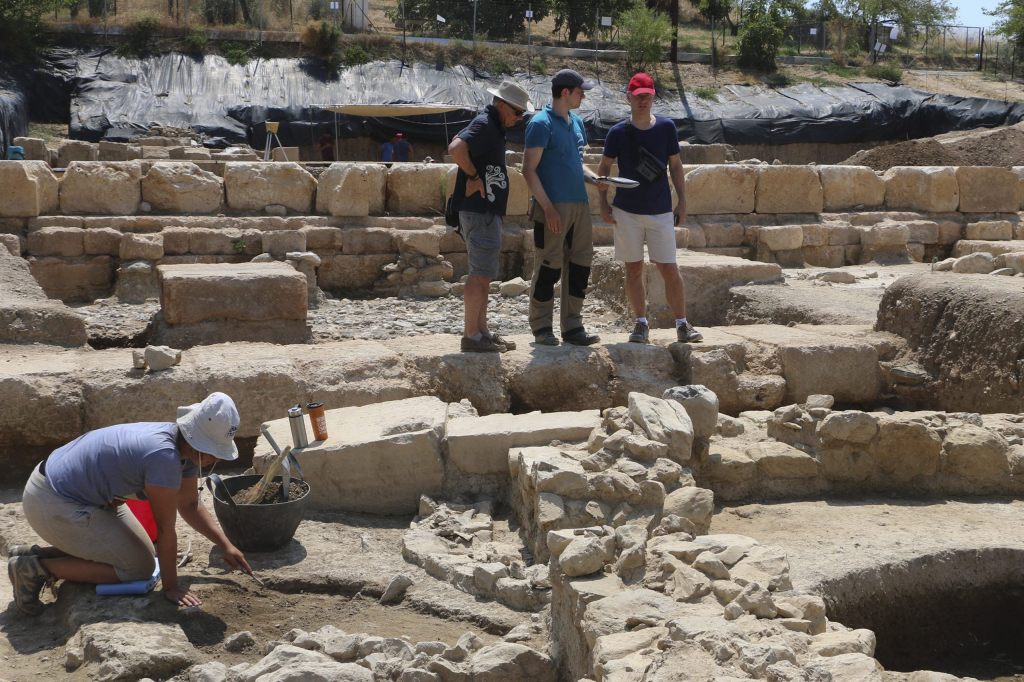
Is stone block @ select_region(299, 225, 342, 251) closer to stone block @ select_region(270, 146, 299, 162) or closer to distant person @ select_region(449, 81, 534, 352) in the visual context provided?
distant person @ select_region(449, 81, 534, 352)

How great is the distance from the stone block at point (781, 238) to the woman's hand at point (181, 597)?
931 centimetres

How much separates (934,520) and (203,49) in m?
22.7

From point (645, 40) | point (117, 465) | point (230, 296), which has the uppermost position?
point (645, 40)

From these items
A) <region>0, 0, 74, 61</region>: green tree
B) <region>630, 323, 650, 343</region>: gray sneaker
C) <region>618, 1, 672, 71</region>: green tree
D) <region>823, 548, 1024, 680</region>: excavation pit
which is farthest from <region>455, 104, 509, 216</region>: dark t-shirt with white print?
<region>618, 1, 672, 71</region>: green tree

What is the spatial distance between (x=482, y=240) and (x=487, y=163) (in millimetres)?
449

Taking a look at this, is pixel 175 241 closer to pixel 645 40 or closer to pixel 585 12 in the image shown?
pixel 645 40

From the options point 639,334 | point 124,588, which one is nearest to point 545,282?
point 639,334

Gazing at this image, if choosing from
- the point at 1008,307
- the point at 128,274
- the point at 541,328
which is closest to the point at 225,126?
the point at 128,274

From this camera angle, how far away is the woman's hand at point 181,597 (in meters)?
3.96

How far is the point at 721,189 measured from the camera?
1219cm

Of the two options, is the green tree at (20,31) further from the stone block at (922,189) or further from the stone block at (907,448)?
the stone block at (907,448)

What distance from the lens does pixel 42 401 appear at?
536 cm

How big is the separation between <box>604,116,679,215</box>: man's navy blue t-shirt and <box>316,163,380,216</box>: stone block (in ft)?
17.0

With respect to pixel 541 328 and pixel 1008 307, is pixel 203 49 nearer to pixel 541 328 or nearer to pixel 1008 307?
pixel 541 328
